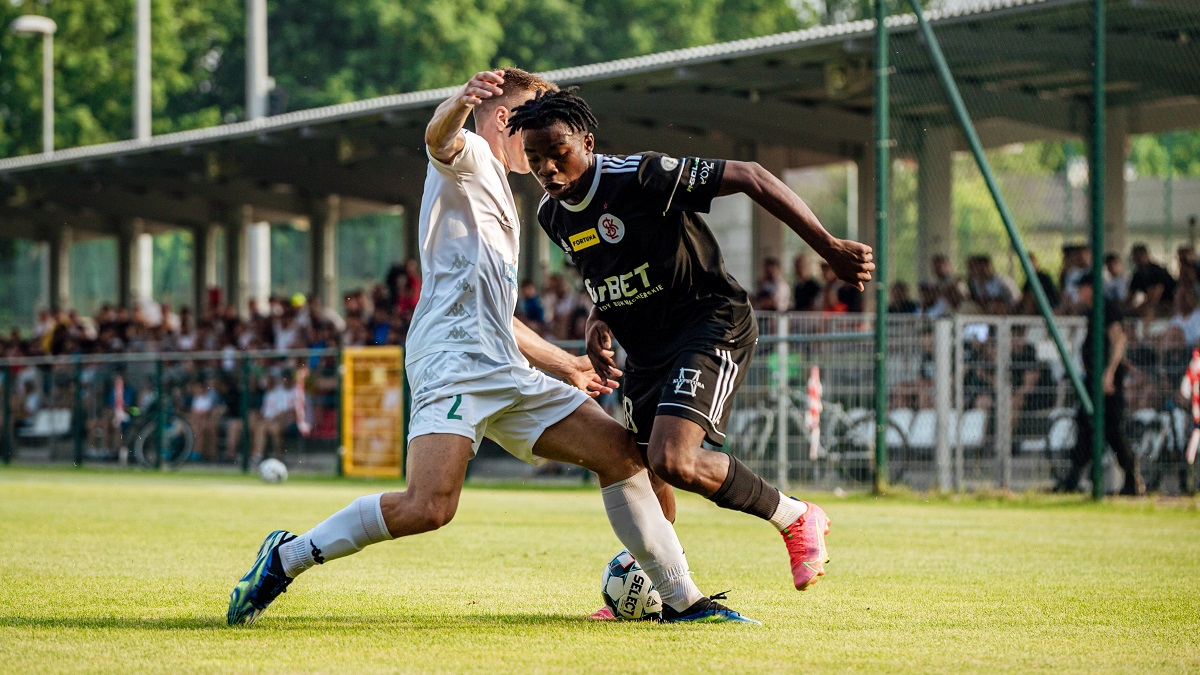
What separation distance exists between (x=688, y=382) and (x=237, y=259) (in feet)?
91.6

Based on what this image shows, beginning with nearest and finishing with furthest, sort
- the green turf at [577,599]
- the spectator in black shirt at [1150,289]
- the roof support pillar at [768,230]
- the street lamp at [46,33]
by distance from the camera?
the green turf at [577,599] → the spectator in black shirt at [1150,289] → the roof support pillar at [768,230] → the street lamp at [46,33]

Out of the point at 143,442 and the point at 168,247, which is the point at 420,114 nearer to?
the point at 143,442

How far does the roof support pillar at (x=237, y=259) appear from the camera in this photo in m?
32.2

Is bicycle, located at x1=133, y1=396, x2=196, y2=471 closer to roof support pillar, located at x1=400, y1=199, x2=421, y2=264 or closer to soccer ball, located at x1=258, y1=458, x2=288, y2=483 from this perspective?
soccer ball, located at x1=258, y1=458, x2=288, y2=483

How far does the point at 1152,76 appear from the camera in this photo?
16.4 metres

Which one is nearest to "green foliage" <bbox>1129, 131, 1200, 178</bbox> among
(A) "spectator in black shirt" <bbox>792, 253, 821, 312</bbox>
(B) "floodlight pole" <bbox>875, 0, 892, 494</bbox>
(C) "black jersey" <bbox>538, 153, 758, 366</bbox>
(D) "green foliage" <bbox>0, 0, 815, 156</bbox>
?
(A) "spectator in black shirt" <bbox>792, 253, 821, 312</bbox>

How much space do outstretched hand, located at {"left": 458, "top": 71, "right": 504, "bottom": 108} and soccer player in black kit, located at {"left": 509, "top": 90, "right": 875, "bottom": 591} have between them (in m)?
0.36

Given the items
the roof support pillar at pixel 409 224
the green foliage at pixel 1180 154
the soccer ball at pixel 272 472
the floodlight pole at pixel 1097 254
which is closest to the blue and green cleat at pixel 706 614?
the floodlight pole at pixel 1097 254

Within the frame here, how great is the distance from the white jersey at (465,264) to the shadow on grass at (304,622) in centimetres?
97

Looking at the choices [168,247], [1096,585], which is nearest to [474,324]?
[1096,585]

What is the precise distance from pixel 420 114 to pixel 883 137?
7.91m

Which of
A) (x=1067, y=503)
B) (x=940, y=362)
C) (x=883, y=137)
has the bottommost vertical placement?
(x=1067, y=503)

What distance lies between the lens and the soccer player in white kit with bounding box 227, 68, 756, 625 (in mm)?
5688

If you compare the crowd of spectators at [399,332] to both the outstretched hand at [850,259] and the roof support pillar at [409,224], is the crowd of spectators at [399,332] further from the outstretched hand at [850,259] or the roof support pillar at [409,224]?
the outstretched hand at [850,259]
